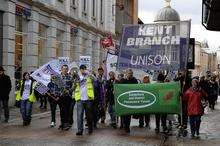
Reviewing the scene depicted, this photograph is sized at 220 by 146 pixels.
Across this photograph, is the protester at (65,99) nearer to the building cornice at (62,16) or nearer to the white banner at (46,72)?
the white banner at (46,72)

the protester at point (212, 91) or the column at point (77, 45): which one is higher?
the column at point (77, 45)

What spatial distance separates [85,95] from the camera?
1641 cm

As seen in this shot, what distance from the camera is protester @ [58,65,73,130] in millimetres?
17422

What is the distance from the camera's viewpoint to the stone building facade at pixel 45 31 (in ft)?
90.4

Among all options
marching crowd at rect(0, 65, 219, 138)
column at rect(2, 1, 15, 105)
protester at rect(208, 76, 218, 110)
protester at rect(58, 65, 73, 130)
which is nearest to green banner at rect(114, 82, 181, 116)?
marching crowd at rect(0, 65, 219, 138)

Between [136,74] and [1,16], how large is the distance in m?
10.2

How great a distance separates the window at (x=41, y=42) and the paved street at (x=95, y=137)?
48.9ft

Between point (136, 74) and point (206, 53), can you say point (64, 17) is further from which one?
point (206, 53)

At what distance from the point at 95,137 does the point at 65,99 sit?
7.49 ft

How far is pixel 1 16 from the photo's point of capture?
88.6ft

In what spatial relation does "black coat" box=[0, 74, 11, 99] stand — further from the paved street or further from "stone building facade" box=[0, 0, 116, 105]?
"stone building facade" box=[0, 0, 116, 105]

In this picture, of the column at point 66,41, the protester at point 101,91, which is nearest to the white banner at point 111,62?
the protester at point 101,91

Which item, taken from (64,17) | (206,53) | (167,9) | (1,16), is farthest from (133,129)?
(206,53)

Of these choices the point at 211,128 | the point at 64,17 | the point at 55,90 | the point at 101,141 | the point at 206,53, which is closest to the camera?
the point at 101,141
